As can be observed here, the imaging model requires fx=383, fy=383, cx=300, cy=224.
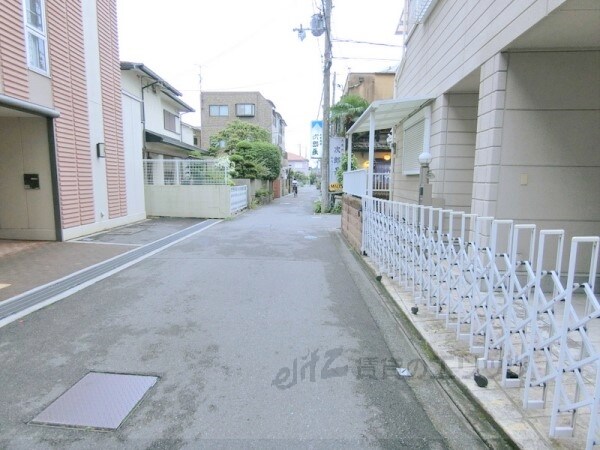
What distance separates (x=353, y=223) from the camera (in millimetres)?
8867

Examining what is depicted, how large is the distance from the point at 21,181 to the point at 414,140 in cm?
894

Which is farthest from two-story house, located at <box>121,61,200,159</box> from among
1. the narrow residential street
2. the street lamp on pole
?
the narrow residential street

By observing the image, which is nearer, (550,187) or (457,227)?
(550,187)

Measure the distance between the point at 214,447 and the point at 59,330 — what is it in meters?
2.58

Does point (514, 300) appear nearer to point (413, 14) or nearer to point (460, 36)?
point (460, 36)

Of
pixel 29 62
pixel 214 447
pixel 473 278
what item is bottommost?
pixel 214 447

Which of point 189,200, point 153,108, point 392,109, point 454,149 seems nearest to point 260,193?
point 153,108

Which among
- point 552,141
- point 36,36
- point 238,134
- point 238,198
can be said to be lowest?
point 238,198

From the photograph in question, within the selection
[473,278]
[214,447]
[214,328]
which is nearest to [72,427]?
[214,447]

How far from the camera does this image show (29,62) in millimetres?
7652

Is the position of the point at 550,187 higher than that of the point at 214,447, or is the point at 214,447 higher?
the point at 550,187

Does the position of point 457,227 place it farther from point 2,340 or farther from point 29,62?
point 29,62

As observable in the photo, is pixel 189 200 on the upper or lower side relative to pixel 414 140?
lower

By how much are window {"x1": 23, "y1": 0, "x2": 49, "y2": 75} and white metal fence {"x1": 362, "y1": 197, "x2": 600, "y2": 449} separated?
7.56 m
